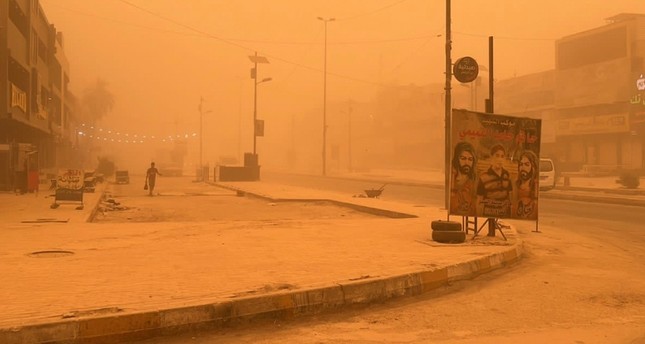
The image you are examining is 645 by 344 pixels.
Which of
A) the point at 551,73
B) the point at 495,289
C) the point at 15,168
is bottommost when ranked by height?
the point at 495,289

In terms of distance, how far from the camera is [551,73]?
264 feet

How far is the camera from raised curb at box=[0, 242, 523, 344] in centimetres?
464

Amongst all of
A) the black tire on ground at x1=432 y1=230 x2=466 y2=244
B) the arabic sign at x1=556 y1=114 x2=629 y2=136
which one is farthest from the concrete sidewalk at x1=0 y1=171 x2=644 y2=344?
the arabic sign at x1=556 y1=114 x2=629 y2=136

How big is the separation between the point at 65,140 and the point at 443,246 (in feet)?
204

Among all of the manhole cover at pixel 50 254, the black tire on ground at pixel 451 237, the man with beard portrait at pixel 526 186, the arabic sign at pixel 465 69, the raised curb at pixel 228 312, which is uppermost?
the arabic sign at pixel 465 69

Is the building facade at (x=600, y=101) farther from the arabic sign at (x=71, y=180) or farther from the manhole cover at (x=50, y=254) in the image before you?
the manhole cover at (x=50, y=254)

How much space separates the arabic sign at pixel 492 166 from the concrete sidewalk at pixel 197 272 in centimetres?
67

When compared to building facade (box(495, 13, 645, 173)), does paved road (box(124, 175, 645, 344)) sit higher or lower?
lower

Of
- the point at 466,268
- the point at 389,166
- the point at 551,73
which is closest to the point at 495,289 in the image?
the point at 466,268

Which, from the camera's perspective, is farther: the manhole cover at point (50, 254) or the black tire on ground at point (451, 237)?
the black tire on ground at point (451, 237)

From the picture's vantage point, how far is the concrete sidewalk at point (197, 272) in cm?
500

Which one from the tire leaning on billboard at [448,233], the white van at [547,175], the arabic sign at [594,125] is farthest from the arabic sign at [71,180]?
the arabic sign at [594,125]

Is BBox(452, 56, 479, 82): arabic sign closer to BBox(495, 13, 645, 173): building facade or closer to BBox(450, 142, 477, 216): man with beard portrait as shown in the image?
BBox(450, 142, 477, 216): man with beard portrait

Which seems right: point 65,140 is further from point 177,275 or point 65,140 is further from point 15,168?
point 177,275
